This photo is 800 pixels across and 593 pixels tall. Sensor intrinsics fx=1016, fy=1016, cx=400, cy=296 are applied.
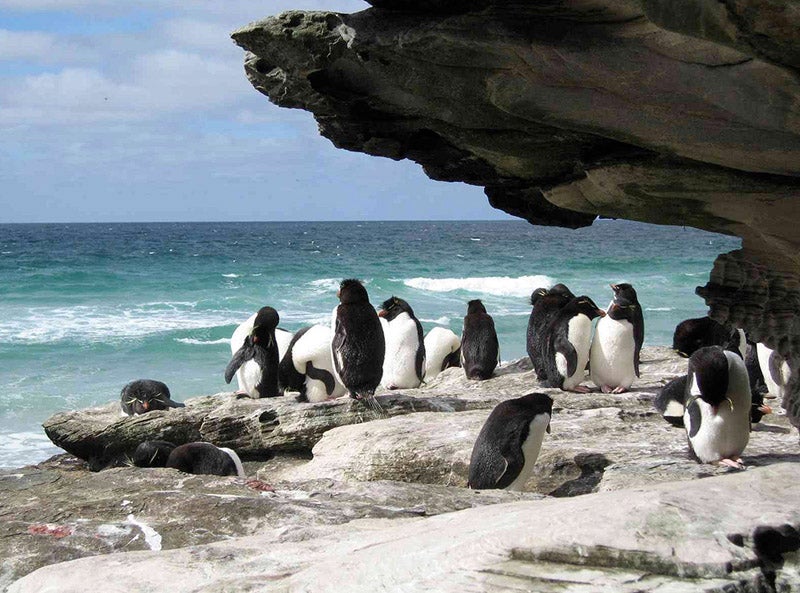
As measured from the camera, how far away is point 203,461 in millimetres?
7684

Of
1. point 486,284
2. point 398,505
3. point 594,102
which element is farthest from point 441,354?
point 486,284

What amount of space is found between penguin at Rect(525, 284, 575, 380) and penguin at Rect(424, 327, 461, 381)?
2.53 meters

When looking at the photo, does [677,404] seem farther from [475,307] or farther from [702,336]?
[475,307]

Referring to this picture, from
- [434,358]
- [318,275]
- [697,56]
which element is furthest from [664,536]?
[318,275]

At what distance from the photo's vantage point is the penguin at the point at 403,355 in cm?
1221

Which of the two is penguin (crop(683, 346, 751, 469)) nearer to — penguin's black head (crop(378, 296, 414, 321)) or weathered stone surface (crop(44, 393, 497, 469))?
weathered stone surface (crop(44, 393, 497, 469))

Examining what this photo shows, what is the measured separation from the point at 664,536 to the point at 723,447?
13.7 ft

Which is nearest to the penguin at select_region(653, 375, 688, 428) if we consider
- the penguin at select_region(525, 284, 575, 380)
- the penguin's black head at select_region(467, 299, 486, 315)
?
the penguin at select_region(525, 284, 575, 380)

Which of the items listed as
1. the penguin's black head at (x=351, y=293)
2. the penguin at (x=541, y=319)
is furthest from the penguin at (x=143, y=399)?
the penguin at (x=541, y=319)

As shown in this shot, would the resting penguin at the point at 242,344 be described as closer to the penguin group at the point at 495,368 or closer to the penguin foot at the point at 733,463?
the penguin group at the point at 495,368

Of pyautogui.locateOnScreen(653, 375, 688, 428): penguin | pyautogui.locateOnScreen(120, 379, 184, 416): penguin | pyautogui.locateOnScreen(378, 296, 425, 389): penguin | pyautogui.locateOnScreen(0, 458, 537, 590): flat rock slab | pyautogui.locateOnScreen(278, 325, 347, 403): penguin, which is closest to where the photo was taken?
pyautogui.locateOnScreen(0, 458, 537, 590): flat rock slab

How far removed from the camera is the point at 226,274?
146 feet

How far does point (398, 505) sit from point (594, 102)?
92.1 inches

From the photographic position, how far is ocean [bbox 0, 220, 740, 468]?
1858cm
